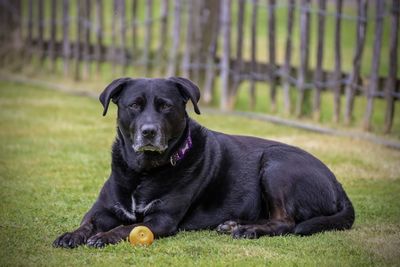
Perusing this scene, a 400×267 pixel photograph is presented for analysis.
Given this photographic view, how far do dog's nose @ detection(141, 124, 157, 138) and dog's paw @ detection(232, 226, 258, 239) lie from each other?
0.99m

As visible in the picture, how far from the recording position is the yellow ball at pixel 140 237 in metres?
5.30

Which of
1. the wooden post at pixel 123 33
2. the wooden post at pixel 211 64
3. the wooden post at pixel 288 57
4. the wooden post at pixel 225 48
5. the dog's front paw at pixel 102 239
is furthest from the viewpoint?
the wooden post at pixel 123 33

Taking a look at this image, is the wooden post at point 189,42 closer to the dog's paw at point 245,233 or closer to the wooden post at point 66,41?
the wooden post at point 66,41

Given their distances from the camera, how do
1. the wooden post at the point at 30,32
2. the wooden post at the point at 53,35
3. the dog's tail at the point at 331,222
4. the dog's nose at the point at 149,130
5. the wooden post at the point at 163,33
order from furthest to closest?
the wooden post at the point at 30,32 → the wooden post at the point at 53,35 → the wooden post at the point at 163,33 → the dog's tail at the point at 331,222 → the dog's nose at the point at 149,130

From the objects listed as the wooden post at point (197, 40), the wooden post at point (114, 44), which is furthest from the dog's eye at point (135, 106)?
the wooden post at point (114, 44)

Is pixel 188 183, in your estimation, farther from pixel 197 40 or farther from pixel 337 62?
pixel 197 40

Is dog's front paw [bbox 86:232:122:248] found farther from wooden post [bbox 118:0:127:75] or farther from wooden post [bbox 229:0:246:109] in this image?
wooden post [bbox 118:0:127:75]

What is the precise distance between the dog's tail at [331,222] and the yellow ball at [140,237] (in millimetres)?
1190

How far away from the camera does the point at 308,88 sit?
37.8ft

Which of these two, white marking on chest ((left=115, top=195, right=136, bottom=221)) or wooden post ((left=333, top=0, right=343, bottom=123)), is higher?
wooden post ((left=333, top=0, right=343, bottom=123))

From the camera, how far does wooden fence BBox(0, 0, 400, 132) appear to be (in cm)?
1056

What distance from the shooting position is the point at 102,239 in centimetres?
529

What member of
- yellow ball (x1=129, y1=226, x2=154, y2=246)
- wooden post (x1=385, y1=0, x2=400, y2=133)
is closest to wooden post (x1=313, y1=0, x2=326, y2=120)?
wooden post (x1=385, y1=0, x2=400, y2=133)

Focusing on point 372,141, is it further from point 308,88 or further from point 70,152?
point 70,152
